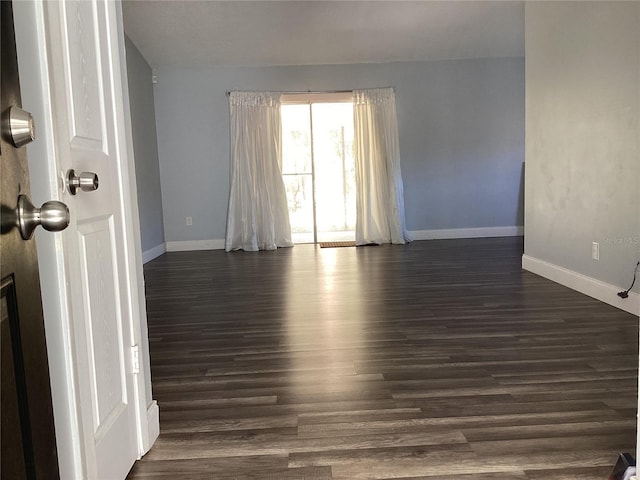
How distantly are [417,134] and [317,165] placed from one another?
1.44 metres

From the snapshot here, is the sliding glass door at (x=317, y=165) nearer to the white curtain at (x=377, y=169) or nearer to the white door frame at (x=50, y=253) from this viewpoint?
the white curtain at (x=377, y=169)

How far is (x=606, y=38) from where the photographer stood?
10.6 feet

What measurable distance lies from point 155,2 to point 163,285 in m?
2.83

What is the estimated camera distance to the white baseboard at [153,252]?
5.84 metres

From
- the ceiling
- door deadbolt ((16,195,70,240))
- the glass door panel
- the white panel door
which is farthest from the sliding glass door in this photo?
door deadbolt ((16,195,70,240))

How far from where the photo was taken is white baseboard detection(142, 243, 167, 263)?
230 inches

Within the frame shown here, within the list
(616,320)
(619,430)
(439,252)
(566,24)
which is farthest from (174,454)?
(439,252)

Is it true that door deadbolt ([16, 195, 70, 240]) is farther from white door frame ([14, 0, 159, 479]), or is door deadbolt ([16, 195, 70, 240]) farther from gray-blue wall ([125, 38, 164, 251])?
gray-blue wall ([125, 38, 164, 251])

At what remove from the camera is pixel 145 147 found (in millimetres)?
6066

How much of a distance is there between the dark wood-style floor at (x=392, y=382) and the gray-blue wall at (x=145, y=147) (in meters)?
2.09

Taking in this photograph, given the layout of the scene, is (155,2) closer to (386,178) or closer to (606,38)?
(386,178)

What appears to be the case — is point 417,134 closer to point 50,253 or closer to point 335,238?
point 335,238

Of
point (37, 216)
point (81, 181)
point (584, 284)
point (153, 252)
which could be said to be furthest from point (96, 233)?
point (153, 252)

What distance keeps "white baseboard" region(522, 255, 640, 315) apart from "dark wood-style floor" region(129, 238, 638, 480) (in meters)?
0.08
